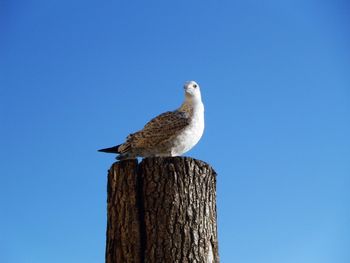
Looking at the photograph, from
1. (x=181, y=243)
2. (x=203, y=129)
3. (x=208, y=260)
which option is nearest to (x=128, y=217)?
(x=181, y=243)

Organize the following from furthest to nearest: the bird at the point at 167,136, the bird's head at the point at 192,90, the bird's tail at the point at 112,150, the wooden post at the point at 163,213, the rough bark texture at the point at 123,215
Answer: the bird's head at the point at 192,90 < the bird's tail at the point at 112,150 < the bird at the point at 167,136 < the rough bark texture at the point at 123,215 < the wooden post at the point at 163,213

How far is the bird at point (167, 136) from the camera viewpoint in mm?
6270

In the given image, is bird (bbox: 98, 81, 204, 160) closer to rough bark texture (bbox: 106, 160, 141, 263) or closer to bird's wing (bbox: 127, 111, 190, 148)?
bird's wing (bbox: 127, 111, 190, 148)

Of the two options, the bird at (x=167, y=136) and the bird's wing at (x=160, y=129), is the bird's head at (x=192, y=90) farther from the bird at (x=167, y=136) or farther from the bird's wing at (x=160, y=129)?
the bird's wing at (x=160, y=129)

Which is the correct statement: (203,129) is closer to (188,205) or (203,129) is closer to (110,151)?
(110,151)

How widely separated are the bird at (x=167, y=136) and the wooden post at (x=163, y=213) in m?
1.58

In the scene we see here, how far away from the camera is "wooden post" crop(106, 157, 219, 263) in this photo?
4316mm

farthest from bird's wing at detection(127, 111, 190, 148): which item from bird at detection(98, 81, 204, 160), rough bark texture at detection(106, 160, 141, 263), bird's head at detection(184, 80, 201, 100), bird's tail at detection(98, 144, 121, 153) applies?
rough bark texture at detection(106, 160, 141, 263)

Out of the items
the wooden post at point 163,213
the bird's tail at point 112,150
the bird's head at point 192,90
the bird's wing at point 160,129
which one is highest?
the bird's head at point 192,90

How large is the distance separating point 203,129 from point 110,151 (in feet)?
4.46

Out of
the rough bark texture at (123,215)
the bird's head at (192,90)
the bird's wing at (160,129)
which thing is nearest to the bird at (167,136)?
the bird's wing at (160,129)

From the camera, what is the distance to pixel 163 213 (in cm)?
439

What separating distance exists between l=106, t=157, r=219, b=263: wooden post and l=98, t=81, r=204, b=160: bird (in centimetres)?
158

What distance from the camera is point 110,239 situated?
4555 mm
